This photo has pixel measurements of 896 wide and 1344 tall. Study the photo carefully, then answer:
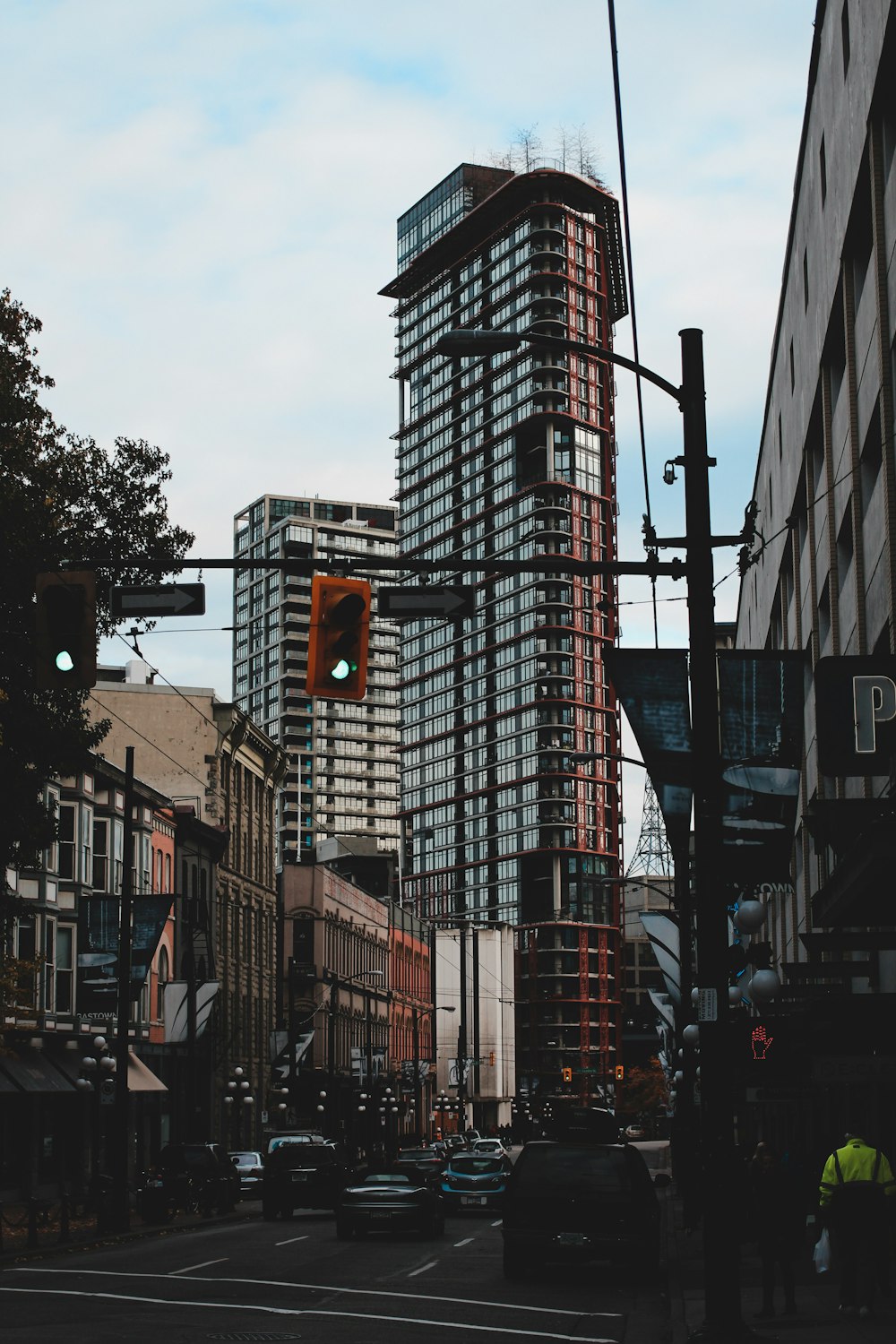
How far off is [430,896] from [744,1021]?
168 metres

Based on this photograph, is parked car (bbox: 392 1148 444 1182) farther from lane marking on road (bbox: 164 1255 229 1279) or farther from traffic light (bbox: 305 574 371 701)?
traffic light (bbox: 305 574 371 701)

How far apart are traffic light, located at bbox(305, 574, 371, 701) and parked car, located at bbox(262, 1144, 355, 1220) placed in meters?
27.9

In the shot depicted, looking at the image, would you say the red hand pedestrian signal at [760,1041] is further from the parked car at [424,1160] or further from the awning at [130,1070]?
the awning at [130,1070]

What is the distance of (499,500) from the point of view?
183250 millimetres

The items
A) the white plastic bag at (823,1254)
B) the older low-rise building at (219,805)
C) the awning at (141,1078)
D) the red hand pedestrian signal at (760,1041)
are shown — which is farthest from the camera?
the older low-rise building at (219,805)

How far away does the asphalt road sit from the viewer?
1702 centimetres

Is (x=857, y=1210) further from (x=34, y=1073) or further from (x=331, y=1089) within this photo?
(x=331, y=1089)

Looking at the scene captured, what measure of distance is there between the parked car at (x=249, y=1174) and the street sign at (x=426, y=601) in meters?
41.2

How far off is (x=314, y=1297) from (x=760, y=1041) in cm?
598

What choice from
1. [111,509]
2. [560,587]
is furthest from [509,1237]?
[560,587]

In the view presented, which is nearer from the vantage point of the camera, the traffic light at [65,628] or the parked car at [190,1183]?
the traffic light at [65,628]

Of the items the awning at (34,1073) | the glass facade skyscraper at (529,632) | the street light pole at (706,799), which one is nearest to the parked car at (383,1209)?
the street light pole at (706,799)

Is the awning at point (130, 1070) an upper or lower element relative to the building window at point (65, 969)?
lower

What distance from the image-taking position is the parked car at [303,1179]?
139ft
